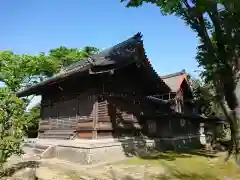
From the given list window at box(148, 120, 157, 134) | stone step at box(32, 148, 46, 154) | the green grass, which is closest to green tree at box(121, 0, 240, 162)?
the green grass

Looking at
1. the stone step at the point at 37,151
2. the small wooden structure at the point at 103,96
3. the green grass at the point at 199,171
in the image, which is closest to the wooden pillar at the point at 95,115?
the small wooden structure at the point at 103,96

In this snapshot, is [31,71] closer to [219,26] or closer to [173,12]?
[173,12]

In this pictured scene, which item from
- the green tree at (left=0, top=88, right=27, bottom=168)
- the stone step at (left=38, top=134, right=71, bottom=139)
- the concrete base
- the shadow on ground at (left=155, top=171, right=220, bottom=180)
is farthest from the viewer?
the stone step at (left=38, top=134, right=71, bottom=139)

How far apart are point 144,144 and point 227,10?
949 centimetres

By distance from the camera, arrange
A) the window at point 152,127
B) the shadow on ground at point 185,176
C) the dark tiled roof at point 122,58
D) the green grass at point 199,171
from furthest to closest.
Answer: the window at point 152,127
the dark tiled roof at point 122,58
the green grass at point 199,171
the shadow on ground at point 185,176

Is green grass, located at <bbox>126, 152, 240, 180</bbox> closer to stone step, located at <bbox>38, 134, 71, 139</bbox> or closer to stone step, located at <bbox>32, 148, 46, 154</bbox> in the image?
stone step, located at <bbox>38, 134, 71, 139</bbox>

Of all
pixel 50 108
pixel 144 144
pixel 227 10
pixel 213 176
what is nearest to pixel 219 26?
pixel 227 10

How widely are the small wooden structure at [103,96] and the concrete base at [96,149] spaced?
0.70 meters

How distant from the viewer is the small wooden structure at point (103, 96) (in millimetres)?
12273

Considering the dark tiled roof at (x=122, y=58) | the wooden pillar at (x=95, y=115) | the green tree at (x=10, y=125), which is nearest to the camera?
the green tree at (x=10, y=125)

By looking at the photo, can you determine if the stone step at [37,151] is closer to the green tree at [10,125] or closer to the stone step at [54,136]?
the stone step at [54,136]

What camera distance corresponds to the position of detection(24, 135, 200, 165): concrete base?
425 inches

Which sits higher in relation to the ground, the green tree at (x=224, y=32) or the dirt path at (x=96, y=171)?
the green tree at (x=224, y=32)

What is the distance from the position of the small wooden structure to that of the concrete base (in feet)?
2.30
